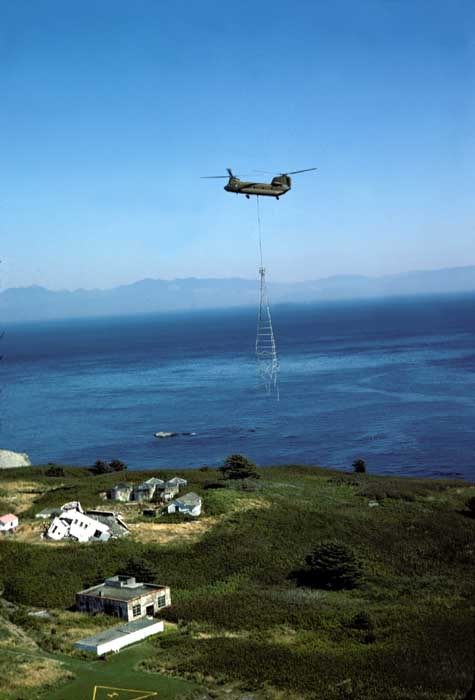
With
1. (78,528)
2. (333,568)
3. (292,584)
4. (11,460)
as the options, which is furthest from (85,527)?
(11,460)

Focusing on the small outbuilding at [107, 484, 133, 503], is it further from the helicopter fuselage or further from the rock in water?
the helicopter fuselage

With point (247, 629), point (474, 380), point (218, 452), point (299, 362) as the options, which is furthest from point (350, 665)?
point (299, 362)

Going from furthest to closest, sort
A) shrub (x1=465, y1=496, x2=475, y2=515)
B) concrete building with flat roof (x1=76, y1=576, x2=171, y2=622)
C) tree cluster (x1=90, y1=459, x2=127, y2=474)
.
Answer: tree cluster (x1=90, y1=459, x2=127, y2=474) → shrub (x1=465, y1=496, x2=475, y2=515) → concrete building with flat roof (x1=76, y1=576, x2=171, y2=622)

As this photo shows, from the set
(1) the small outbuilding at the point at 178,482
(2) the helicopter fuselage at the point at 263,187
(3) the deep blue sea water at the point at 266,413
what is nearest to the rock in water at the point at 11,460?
(3) the deep blue sea water at the point at 266,413

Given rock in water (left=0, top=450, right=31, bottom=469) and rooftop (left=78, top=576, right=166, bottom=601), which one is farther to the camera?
rock in water (left=0, top=450, right=31, bottom=469)

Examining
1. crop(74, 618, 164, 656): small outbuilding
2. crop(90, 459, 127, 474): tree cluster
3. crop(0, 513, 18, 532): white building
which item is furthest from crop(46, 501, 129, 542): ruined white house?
crop(90, 459, 127, 474): tree cluster

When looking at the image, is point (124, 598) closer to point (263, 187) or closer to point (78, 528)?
point (78, 528)

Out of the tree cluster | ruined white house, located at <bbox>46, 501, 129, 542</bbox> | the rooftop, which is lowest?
the tree cluster
